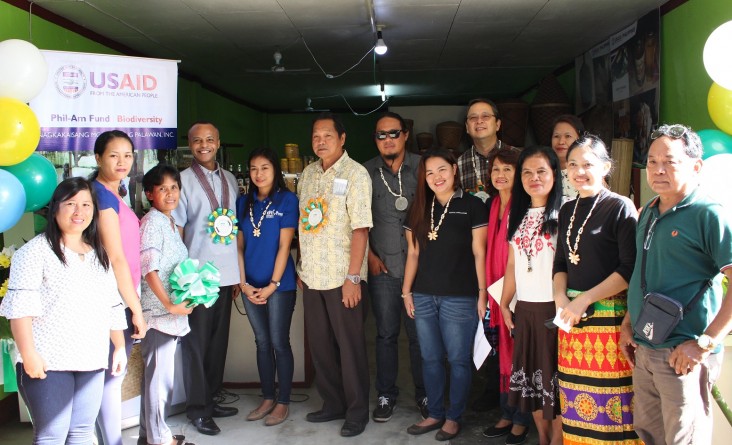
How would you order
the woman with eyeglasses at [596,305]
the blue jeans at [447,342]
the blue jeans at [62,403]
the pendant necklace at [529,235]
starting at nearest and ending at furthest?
1. the blue jeans at [62,403]
2. the woman with eyeglasses at [596,305]
3. the pendant necklace at [529,235]
4. the blue jeans at [447,342]

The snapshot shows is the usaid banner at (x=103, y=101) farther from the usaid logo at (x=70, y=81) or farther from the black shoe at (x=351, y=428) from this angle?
the black shoe at (x=351, y=428)

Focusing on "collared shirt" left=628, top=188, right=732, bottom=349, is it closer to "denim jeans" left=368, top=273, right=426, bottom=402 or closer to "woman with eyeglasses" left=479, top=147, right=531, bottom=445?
"woman with eyeglasses" left=479, top=147, right=531, bottom=445

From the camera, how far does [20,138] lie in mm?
2898

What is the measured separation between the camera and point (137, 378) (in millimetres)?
3381

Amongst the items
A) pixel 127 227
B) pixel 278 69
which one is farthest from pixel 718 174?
pixel 278 69

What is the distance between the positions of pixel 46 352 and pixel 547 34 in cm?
518

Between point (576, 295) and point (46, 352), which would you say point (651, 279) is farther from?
point (46, 352)

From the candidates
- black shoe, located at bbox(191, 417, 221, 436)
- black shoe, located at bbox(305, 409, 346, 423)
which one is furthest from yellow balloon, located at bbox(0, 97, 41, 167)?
black shoe, located at bbox(305, 409, 346, 423)

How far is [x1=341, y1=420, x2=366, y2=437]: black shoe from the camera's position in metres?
3.21

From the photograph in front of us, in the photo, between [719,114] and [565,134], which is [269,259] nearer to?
[565,134]

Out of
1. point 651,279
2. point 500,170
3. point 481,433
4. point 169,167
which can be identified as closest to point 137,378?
point 169,167

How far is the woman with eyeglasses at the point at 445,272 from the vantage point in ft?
9.86

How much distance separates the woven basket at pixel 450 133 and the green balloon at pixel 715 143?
10.6ft

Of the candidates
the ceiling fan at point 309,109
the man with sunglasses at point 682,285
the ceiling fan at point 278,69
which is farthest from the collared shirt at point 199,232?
the ceiling fan at point 309,109
